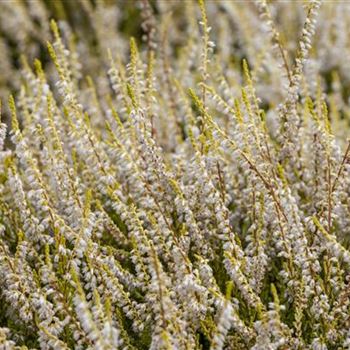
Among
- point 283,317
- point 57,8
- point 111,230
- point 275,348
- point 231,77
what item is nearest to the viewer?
point 275,348

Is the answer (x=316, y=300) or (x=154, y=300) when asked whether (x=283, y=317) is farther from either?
(x=154, y=300)

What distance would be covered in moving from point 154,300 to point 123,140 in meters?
0.94

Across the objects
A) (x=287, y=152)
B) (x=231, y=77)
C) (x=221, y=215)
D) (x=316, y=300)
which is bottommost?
(x=316, y=300)

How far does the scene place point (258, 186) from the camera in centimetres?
308

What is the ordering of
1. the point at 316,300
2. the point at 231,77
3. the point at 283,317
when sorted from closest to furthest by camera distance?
1. the point at 316,300
2. the point at 283,317
3. the point at 231,77

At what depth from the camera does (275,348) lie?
2.78 metres

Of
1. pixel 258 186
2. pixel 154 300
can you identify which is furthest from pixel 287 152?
pixel 154 300

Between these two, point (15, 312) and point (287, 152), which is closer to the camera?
point (15, 312)

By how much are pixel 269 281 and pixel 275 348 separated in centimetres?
81

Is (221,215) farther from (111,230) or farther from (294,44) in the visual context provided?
(294,44)


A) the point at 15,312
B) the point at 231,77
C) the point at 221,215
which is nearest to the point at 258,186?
the point at 221,215

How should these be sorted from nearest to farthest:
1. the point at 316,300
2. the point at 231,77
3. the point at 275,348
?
the point at 275,348
the point at 316,300
the point at 231,77

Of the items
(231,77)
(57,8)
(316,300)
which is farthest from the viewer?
(57,8)

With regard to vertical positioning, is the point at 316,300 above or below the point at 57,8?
below
